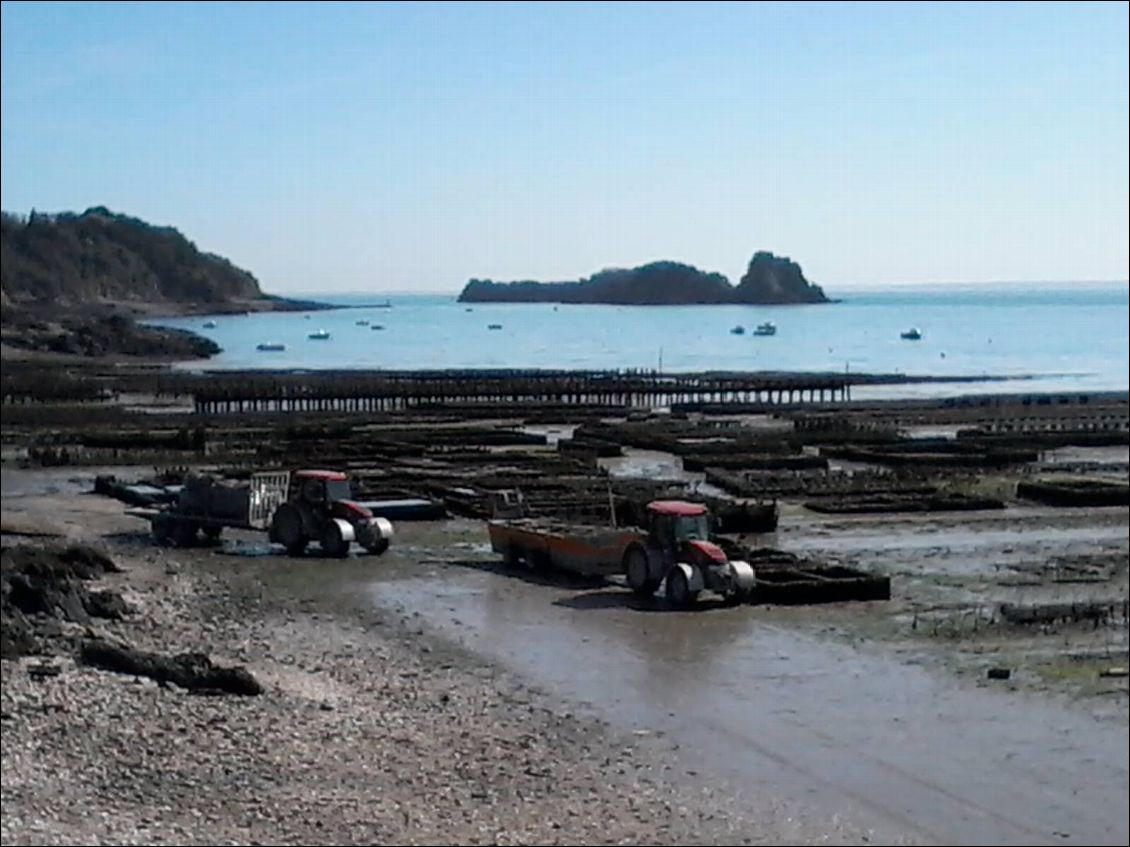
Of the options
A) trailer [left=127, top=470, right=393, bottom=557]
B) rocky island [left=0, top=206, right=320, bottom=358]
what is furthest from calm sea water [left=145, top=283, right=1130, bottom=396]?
trailer [left=127, top=470, right=393, bottom=557]

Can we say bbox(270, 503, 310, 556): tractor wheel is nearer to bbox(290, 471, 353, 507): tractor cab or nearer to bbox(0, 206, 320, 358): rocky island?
bbox(290, 471, 353, 507): tractor cab

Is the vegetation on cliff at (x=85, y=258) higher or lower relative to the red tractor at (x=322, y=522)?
higher

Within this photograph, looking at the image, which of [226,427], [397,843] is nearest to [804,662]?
[397,843]

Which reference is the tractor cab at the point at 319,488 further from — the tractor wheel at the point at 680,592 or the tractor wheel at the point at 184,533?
the tractor wheel at the point at 680,592

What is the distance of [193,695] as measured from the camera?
1577cm

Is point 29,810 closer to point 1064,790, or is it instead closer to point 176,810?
point 176,810

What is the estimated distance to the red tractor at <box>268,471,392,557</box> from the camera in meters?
25.5

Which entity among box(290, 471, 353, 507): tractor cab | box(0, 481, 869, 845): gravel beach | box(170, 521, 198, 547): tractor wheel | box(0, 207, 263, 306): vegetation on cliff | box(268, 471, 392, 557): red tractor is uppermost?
box(0, 207, 263, 306): vegetation on cliff

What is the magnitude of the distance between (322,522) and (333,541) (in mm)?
341

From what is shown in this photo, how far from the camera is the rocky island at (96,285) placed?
4866 centimetres

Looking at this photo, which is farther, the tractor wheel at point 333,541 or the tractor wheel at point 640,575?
the tractor wheel at point 333,541

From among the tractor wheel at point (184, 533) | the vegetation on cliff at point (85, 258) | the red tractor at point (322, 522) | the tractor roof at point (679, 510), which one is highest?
the vegetation on cliff at point (85, 258)

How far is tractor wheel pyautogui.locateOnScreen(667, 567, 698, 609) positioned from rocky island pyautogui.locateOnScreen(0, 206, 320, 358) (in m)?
22.7

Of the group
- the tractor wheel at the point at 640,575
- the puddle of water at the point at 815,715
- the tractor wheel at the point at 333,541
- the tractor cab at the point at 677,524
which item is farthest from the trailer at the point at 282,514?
the tractor cab at the point at 677,524
